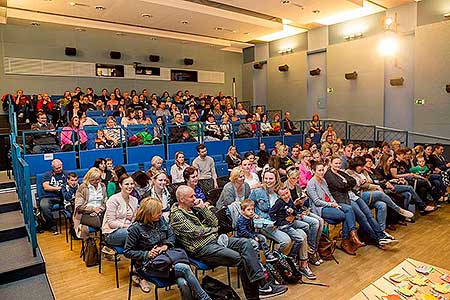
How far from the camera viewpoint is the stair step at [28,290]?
3018 mm

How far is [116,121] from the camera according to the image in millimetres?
8609

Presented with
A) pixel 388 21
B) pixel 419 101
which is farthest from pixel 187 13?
pixel 419 101

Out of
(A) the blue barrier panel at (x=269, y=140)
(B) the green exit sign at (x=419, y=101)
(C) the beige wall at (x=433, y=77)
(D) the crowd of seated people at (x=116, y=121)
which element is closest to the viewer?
(D) the crowd of seated people at (x=116, y=121)

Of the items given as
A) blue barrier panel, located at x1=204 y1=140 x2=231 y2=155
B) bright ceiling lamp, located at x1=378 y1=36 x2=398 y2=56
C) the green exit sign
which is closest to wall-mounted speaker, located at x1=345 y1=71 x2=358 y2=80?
bright ceiling lamp, located at x1=378 y1=36 x2=398 y2=56

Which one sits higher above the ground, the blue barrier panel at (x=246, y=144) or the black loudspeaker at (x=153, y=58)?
the black loudspeaker at (x=153, y=58)

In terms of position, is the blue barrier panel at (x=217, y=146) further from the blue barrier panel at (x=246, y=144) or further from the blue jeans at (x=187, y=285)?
the blue jeans at (x=187, y=285)

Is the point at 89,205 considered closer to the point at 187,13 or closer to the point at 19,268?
the point at 19,268

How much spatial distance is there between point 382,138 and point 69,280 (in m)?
9.20

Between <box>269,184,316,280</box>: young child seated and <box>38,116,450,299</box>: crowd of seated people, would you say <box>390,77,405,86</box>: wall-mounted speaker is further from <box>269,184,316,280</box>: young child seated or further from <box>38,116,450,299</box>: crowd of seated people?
<box>269,184,316,280</box>: young child seated

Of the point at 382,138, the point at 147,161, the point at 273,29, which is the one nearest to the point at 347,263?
the point at 147,161

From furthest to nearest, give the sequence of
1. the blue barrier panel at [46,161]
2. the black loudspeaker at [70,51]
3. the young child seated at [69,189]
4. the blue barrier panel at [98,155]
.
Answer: the black loudspeaker at [70,51] < the blue barrier panel at [98,155] < the blue barrier panel at [46,161] < the young child seated at [69,189]

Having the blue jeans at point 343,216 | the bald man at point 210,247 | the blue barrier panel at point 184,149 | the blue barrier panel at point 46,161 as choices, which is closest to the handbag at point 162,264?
the bald man at point 210,247

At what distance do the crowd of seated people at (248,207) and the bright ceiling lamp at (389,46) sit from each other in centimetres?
442

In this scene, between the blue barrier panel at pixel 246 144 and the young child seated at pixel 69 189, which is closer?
the young child seated at pixel 69 189
